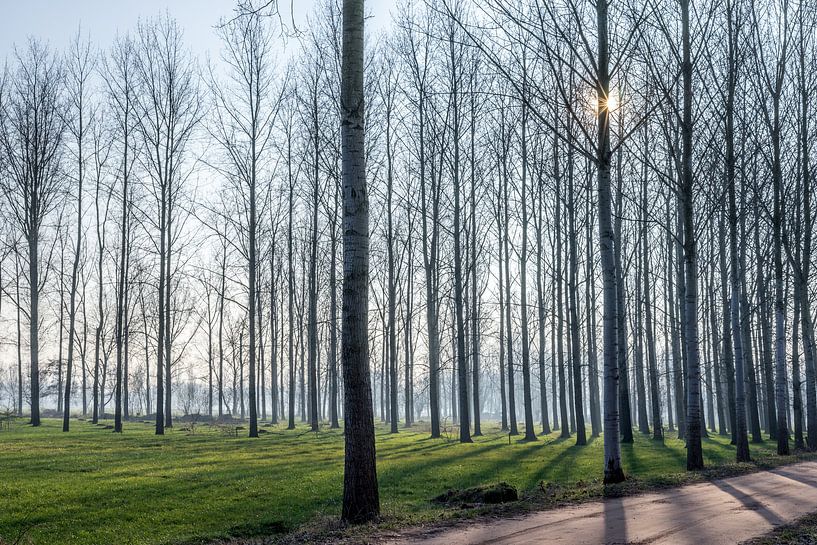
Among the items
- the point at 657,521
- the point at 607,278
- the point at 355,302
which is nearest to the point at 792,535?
the point at 657,521

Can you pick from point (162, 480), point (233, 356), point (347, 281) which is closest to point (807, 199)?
point (347, 281)

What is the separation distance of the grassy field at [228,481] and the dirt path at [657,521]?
3.11ft

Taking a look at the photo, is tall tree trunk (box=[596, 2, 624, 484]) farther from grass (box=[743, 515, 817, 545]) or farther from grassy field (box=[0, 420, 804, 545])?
grass (box=[743, 515, 817, 545])

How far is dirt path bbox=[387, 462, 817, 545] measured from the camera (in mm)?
6758

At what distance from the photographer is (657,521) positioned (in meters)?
7.66

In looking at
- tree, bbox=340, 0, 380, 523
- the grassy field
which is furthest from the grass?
tree, bbox=340, 0, 380, 523

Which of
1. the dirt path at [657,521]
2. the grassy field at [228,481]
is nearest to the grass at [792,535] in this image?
the dirt path at [657,521]

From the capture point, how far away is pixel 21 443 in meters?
19.8

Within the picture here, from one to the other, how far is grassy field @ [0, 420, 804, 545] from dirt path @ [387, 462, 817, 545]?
95cm

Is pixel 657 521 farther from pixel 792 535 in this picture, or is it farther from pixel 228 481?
pixel 228 481

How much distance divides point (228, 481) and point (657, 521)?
26.7ft

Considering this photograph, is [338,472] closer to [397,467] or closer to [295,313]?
[397,467]

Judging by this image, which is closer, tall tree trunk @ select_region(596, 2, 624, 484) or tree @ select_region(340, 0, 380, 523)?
tree @ select_region(340, 0, 380, 523)

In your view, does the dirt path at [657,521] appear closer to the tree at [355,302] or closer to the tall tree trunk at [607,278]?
the tree at [355,302]
